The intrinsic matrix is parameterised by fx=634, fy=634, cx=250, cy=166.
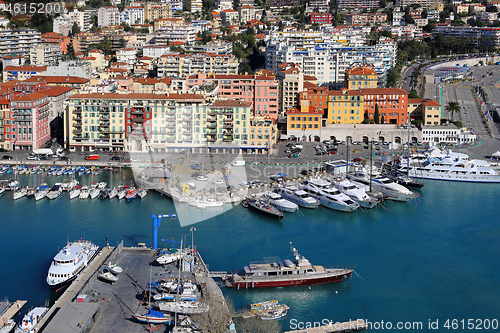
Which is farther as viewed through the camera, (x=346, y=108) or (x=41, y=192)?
(x=346, y=108)

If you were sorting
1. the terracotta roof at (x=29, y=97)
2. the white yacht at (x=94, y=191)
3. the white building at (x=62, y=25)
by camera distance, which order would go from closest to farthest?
the white yacht at (x=94, y=191) < the terracotta roof at (x=29, y=97) < the white building at (x=62, y=25)

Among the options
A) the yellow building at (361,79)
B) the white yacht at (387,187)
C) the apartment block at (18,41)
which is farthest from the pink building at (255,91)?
the apartment block at (18,41)

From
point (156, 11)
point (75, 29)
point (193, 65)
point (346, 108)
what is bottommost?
point (346, 108)

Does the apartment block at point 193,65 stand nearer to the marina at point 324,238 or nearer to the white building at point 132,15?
the marina at point 324,238

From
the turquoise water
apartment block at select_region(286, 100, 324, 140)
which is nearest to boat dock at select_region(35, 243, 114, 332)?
the turquoise water

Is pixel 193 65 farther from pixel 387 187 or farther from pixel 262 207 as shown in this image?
pixel 262 207

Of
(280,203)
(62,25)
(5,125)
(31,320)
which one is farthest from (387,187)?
(62,25)

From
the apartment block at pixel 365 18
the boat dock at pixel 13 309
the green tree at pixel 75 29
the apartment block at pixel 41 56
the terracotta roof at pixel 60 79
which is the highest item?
the apartment block at pixel 365 18
